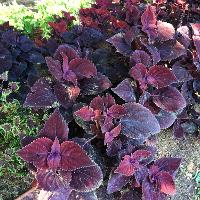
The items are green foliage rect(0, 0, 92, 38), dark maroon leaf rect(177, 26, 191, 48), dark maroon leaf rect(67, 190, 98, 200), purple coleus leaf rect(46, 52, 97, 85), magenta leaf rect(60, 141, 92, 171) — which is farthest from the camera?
green foliage rect(0, 0, 92, 38)

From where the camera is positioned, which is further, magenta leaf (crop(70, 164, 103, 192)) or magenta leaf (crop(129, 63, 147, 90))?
magenta leaf (crop(129, 63, 147, 90))

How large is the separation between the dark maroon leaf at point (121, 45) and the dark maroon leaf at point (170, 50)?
0.14 metres

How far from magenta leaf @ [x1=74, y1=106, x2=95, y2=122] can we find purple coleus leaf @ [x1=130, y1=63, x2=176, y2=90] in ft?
0.83

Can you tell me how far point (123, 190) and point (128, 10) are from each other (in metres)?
0.95

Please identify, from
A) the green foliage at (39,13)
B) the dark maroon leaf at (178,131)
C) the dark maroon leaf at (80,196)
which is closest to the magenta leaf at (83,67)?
the dark maroon leaf at (80,196)

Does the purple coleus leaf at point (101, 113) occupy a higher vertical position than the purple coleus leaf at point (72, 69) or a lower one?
lower

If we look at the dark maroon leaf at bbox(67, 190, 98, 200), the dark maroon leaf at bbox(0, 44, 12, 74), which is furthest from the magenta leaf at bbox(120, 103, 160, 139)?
the dark maroon leaf at bbox(0, 44, 12, 74)

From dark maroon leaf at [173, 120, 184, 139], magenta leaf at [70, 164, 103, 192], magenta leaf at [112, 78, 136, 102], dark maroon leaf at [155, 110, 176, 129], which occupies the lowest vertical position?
dark maroon leaf at [173, 120, 184, 139]

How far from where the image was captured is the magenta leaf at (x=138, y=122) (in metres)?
1.48

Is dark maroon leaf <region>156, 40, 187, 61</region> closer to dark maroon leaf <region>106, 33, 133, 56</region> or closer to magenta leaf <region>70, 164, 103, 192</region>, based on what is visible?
dark maroon leaf <region>106, 33, 133, 56</region>

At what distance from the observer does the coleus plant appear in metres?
1.29

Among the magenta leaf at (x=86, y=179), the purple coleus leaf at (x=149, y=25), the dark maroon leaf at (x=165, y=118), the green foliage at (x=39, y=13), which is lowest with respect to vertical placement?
the green foliage at (x=39, y=13)

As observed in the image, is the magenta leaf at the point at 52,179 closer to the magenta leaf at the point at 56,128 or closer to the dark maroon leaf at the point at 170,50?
the magenta leaf at the point at 56,128

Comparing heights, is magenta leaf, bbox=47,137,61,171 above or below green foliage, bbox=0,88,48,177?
above
